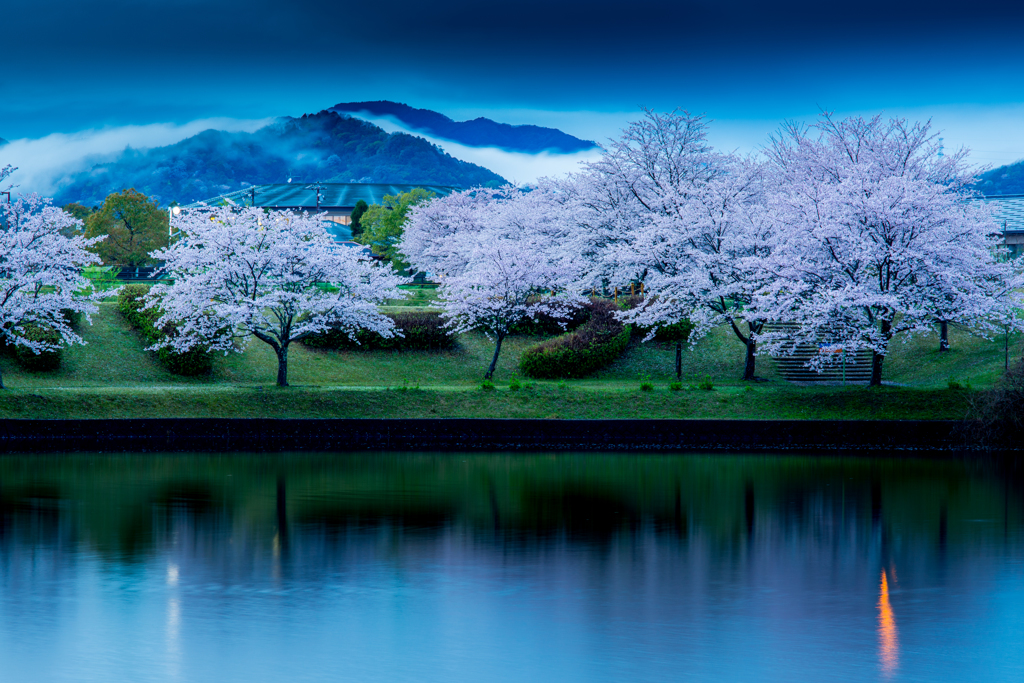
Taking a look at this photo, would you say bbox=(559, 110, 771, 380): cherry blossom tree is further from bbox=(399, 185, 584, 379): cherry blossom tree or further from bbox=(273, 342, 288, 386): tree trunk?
bbox=(273, 342, 288, 386): tree trunk

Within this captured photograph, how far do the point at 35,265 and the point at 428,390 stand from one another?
1521 cm

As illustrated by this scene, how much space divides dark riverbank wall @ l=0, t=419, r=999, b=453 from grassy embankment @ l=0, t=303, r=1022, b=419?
3.82 ft

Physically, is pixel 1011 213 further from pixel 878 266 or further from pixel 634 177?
pixel 878 266

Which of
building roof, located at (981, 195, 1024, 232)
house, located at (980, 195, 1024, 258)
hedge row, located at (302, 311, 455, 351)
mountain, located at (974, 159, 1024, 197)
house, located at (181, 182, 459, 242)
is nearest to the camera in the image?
hedge row, located at (302, 311, 455, 351)

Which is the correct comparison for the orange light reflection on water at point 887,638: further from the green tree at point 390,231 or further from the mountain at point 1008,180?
the mountain at point 1008,180

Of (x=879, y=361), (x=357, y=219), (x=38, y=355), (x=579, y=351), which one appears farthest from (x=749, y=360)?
(x=357, y=219)

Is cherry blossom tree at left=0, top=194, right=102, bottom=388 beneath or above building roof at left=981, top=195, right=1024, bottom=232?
beneath

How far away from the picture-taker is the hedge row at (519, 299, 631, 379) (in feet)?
132

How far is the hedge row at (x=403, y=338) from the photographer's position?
142 feet

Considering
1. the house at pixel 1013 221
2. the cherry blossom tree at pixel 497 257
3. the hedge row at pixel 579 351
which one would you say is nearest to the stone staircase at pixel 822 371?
the hedge row at pixel 579 351

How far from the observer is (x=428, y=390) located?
34000mm

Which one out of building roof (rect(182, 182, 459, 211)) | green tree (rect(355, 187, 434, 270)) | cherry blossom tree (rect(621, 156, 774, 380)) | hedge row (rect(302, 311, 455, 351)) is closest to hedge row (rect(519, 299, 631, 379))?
cherry blossom tree (rect(621, 156, 774, 380))

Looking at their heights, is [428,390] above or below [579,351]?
below

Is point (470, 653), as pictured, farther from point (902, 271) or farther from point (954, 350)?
point (954, 350)
